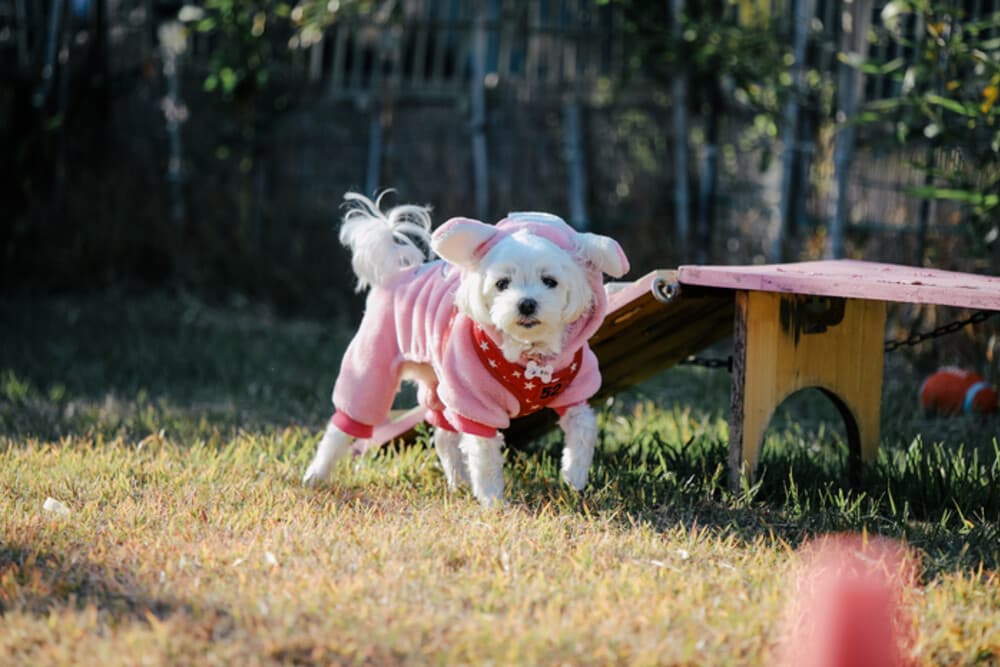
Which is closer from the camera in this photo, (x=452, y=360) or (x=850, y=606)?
(x=850, y=606)

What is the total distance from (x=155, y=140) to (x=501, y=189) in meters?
2.70

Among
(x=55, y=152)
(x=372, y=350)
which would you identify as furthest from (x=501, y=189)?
(x=372, y=350)

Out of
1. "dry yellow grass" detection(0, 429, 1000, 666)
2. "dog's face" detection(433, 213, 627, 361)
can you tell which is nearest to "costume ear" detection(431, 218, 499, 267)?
"dog's face" detection(433, 213, 627, 361)

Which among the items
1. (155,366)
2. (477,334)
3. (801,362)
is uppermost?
(477,334)

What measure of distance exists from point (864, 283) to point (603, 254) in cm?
80

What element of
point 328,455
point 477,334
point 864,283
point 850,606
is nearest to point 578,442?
point 477,334

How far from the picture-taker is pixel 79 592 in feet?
10.0

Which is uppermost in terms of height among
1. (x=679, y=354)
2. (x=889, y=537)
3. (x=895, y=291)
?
(x=895, y=291)

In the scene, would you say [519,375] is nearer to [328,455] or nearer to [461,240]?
[461,240]

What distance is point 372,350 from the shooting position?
4141mm

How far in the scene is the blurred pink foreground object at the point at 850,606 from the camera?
7.52 ft

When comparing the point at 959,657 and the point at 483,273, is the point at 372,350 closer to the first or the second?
the point at 483,273

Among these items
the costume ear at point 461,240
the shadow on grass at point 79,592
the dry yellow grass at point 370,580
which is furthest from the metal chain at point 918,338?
the shadow on grass at point 79,592

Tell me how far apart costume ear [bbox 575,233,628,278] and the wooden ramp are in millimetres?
296
